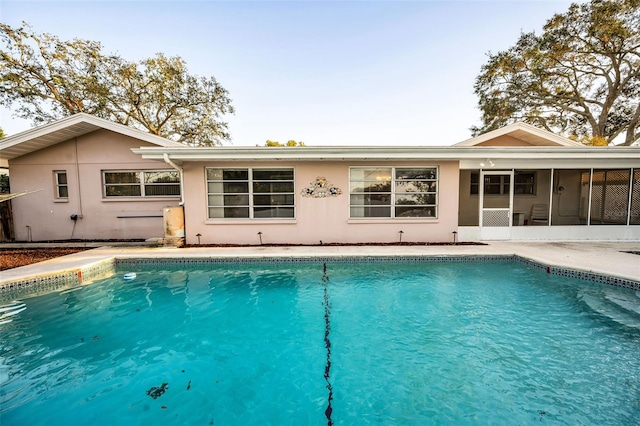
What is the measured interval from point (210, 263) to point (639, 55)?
23287 millimetres

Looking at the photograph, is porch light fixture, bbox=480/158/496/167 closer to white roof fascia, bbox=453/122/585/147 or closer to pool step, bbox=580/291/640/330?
white roof fascia, bbox=453/122/585/147

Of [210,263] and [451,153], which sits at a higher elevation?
[451,153]

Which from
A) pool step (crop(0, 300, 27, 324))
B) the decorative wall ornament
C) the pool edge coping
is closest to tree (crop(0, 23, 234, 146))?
the pool edge coping

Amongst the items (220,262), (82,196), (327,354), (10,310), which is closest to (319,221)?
(220,262)

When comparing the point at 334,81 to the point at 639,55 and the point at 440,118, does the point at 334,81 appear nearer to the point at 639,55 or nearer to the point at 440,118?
the point at 440,118

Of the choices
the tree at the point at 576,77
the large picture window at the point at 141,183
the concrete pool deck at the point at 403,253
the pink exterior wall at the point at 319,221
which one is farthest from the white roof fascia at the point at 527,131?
the large picture window at the point at 141,183

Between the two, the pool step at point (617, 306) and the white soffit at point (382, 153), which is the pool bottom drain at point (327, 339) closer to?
the white soffit at point (382, 153)

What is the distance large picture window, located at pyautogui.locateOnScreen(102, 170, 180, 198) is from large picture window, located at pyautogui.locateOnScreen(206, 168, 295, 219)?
2255 mm

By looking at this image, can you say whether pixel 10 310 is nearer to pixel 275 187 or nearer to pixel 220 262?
pixel 220 262

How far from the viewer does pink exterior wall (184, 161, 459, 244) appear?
343 inches

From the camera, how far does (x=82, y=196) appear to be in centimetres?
990

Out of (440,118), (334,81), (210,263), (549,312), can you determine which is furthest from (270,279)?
(440,118)

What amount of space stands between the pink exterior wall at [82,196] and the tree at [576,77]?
20389 millimetres

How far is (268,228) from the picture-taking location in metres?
8.91
